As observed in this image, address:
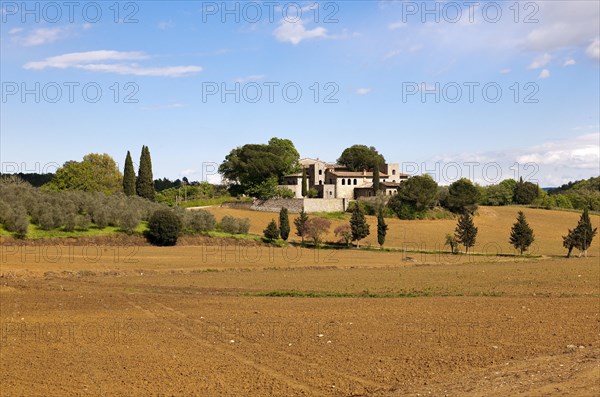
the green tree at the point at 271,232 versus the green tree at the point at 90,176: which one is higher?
the green tree at the point at 90,176

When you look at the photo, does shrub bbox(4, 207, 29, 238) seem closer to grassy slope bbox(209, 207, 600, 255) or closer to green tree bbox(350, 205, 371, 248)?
grassy slope bbox(209, 207, 600, 255)

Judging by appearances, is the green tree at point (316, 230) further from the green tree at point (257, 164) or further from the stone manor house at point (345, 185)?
the green tree at point (257, 164)

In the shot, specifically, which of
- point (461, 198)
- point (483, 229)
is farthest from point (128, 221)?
point (461, 198)

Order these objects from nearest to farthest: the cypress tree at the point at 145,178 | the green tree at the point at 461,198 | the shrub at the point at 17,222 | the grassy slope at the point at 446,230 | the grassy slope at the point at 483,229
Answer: the shrub at the point at 17,222
the grassy slope at the point at 446,230
the grassy slope at the point at 483,229
the cypress tree at the point at 145,178
the green tree at the point at 461,198

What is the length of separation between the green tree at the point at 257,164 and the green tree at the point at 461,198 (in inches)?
1064

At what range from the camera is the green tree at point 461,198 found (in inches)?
3762

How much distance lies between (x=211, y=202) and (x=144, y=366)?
8341 centimetres

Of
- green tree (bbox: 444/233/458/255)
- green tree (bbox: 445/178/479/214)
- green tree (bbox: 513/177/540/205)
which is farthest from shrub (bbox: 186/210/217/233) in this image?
green tree (bbox: 513/177/540/205)

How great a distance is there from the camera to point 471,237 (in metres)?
68.0

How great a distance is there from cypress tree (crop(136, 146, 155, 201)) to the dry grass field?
113 feet

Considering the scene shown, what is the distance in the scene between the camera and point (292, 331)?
21609 mm

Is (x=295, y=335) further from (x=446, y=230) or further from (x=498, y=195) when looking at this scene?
(x=498, y=195)

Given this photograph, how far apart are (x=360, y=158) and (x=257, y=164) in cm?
2594

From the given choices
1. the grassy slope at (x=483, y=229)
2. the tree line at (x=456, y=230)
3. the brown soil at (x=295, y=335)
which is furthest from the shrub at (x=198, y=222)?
the brown soil at (x=295, y=335)
